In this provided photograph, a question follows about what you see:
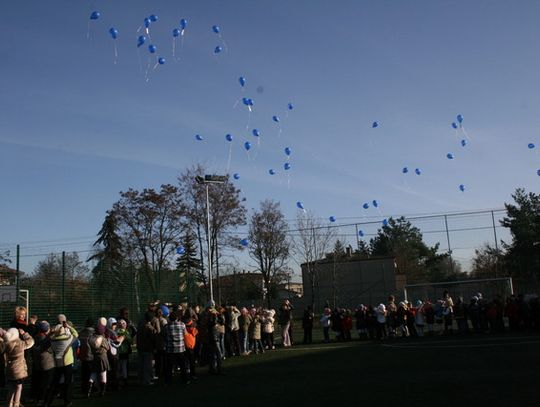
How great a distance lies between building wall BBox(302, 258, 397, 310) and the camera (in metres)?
44.7

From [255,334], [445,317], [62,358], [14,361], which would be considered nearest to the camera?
[14,361]

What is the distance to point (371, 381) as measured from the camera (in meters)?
11.0

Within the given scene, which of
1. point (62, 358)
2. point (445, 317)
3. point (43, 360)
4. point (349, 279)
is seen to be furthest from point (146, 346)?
point (349, 279)

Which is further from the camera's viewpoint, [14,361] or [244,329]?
[244,329]

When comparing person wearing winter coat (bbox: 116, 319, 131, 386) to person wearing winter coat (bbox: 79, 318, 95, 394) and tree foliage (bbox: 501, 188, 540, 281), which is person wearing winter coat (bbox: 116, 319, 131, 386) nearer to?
person wearing winter coat (bbox: 79, 318, 95, 394)

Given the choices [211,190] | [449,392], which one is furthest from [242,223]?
[449,392]

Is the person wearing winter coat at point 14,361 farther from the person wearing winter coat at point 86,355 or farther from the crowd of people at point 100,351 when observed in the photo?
the person wearing winter coat at point 86,355

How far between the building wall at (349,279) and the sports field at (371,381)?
27862 millimetres

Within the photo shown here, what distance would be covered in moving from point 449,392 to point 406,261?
54194 millimetres

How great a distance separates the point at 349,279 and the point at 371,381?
1414 inches

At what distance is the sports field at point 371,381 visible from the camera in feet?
29.7

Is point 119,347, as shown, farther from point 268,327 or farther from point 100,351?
point 268,327

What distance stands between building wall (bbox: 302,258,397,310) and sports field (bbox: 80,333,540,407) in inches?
1097

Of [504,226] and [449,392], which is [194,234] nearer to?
[504,226]
